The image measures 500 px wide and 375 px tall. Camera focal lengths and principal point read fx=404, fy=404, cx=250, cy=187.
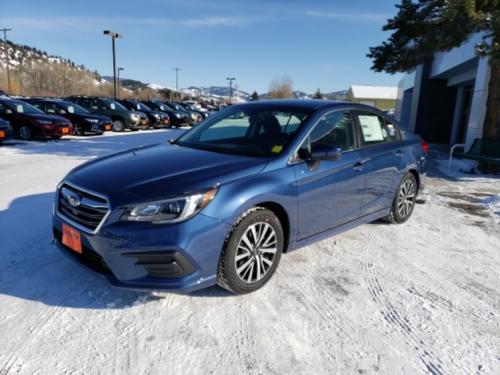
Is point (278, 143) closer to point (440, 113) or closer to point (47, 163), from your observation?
point (47, 163)

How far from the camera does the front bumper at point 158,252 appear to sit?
277 cm

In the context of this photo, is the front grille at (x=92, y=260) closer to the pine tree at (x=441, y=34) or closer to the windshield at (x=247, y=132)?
the windshield at (x=247, y=132)

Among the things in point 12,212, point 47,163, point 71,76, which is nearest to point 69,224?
point 12,212

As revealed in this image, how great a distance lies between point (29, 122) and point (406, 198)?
1239 cm

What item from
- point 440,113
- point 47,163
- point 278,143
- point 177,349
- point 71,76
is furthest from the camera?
point 71,76

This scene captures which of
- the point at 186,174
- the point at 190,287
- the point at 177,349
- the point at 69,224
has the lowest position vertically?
the point at 177,349

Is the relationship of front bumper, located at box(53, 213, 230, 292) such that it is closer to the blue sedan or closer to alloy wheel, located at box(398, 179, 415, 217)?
the blue sedan

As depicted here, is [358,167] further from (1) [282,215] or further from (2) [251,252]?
(2) [251,252]

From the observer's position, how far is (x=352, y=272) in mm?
3846

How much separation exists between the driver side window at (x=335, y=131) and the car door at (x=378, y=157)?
6.4 inches

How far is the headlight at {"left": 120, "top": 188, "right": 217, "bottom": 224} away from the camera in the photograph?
9.22 ft

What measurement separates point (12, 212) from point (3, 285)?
2.12m

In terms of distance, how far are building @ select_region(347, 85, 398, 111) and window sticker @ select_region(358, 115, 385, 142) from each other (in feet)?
242

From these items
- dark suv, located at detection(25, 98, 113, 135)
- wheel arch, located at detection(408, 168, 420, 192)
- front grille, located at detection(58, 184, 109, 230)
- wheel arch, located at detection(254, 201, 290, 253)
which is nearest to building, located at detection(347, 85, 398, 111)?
dark suv, located at detection(25, 98, 113, 135)
